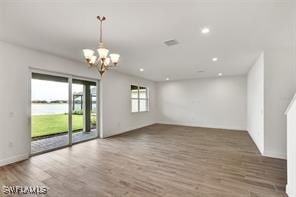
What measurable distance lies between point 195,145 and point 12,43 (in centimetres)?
558

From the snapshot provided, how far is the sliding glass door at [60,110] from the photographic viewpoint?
420 centimetres

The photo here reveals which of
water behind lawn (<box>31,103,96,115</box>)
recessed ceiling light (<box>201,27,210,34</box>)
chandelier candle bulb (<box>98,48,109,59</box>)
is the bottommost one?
water behind lawn (<box>31,103,96,115</box>)

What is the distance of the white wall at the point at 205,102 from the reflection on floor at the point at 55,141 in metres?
5.01

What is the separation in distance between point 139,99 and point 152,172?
18.6ft

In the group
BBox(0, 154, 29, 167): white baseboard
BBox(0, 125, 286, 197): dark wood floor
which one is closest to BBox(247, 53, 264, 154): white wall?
BBox(0, 125, 286, 197): dark wood floor

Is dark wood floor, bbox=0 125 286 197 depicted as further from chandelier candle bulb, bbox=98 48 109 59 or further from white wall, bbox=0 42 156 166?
chandelier candle bulb, bbox=98 48 109 59

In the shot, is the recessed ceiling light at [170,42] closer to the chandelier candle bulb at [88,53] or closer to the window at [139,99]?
the chandelier candle bulb at [88,53]

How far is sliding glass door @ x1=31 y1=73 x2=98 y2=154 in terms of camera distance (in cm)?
420

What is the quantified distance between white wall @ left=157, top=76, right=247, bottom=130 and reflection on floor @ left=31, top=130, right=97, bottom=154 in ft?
16.4

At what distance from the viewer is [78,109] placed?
210 inches

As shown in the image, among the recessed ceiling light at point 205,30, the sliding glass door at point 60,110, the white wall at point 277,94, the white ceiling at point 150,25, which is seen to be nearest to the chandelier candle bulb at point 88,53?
the white ceiling at point 150,25

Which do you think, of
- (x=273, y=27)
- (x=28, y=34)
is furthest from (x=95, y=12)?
(x=273, y=27)

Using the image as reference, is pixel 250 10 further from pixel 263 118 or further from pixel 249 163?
pixel 249 163

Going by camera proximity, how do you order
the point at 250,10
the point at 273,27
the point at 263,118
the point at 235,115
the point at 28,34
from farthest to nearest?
the point at 235,115 → the point at 263,118 → the point at 28,34 → the point at 273,27 → the point at 250,10
